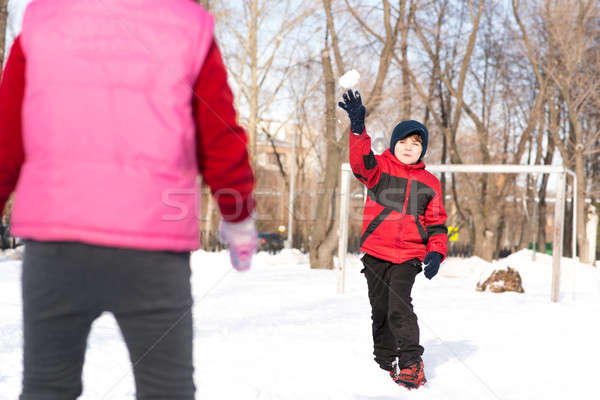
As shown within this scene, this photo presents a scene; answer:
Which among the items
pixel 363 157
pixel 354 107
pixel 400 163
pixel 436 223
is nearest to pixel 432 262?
pixel 436 223

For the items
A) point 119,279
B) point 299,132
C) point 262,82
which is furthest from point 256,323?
point 299,132

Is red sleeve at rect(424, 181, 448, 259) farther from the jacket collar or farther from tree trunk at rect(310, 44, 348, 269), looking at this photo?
tree trunk at rect(310, 44, 348, 269)

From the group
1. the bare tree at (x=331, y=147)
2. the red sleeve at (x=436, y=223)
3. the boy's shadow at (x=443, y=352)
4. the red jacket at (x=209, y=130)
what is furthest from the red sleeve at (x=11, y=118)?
the bare tree at (x=331, y=147)

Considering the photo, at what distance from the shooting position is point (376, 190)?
11.2 ft

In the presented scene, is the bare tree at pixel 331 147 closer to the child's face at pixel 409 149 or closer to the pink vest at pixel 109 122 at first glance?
the child's face at pixel 409 149

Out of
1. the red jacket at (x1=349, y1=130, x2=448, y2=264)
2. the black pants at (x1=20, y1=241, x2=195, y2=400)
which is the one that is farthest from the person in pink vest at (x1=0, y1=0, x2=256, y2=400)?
the red jacket at (x1=349, y1=130, x2=448, y2=264)

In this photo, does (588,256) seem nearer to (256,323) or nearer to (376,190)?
(256,323)

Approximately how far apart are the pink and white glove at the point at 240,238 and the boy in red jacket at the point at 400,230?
1.82 metres

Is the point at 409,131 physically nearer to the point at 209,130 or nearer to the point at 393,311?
the point at 393,311

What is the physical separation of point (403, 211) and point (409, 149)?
346mm

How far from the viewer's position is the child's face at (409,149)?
3.43 metres

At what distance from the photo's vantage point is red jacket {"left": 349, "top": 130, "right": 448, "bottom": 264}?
3.36 metres

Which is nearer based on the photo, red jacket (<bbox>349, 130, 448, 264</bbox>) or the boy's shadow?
red jacket (<bbox>349, 130, 448, 264</bbox>)

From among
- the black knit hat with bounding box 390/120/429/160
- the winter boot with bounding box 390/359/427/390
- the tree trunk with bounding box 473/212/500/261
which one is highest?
the black knit hat with bounding box 390/120/429/160
